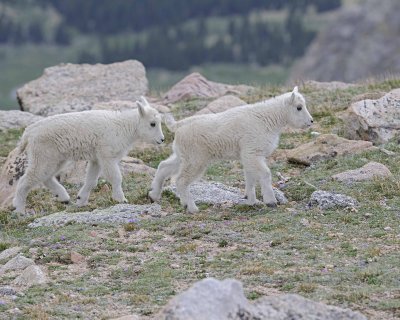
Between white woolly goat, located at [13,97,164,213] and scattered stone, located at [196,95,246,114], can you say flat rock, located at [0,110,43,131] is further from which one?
white woolly goat, located at [13,97,164,213]

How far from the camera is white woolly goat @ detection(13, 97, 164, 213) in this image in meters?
18.9

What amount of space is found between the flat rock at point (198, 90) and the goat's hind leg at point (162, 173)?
39.3 ft

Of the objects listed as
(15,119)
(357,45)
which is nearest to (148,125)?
(15,119)

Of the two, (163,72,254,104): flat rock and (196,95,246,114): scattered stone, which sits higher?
(196,95,246,114): scattered stone

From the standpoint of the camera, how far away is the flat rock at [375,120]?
22828mm

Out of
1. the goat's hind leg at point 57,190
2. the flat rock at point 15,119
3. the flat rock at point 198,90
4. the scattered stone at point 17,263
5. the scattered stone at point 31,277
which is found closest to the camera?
the scattered stone at point 31,277

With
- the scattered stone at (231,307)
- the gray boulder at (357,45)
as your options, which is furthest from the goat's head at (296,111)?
the gray boulder at (357,45)

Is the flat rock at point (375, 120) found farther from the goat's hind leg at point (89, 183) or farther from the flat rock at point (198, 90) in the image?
the flat rock at point (198, 90)

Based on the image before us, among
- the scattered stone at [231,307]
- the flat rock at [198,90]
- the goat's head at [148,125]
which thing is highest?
the scattered stone at [231,307]

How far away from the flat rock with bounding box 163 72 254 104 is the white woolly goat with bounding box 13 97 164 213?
11145mm

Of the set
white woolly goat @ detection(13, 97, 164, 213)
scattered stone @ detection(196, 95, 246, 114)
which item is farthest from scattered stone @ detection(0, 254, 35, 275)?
scattered stone @ detection(196, 95, 246, 114)

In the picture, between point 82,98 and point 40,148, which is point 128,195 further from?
point 82,98

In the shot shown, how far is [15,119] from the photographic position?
29.3m

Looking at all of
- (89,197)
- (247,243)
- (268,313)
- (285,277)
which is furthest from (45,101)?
(268,313)
